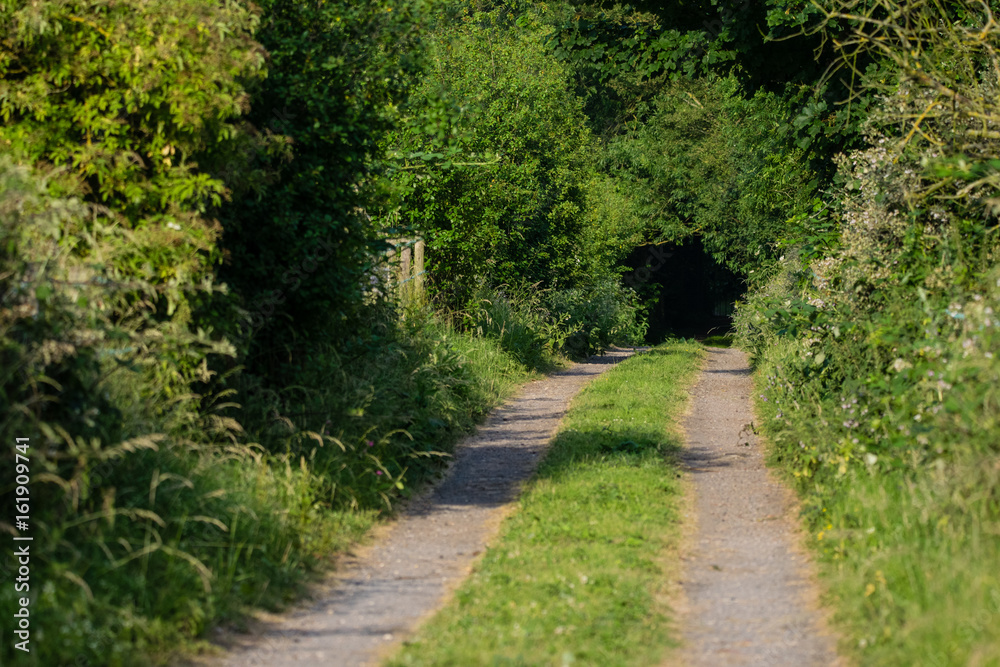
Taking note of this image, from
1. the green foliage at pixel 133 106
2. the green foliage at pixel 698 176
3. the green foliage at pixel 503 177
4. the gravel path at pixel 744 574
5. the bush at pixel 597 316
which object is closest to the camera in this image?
the gravel path at pixel 744 574

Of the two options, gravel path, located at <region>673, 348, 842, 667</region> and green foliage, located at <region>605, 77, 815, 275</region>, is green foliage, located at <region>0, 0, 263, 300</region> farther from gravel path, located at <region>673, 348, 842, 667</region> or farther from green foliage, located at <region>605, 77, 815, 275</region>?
green foliage, located at <region>605, 77, 815, 275</region>

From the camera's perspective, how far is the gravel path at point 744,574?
512 centimetres

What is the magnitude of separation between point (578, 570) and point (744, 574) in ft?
3.84

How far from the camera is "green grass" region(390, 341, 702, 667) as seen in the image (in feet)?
16.3

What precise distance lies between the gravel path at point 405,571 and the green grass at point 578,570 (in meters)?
0.22

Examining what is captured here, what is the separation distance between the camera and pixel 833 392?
869 cm

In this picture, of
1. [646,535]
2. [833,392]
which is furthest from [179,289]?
[833,392]

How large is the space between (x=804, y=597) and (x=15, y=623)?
14.0 ft

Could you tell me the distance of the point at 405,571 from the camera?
6727 millimetres

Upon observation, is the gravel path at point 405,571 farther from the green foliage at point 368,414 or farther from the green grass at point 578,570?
the green foliage at point 368,414

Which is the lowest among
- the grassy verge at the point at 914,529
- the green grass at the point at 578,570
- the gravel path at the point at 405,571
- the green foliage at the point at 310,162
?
the gravel path at the point at 405,571

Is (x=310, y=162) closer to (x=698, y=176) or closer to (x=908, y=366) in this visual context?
(x=908, y=366)

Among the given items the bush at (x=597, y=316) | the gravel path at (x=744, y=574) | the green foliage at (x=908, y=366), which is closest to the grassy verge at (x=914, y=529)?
the green foliage at (x=908, y=366)

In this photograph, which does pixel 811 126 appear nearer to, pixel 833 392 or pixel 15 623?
pixel 833 392
